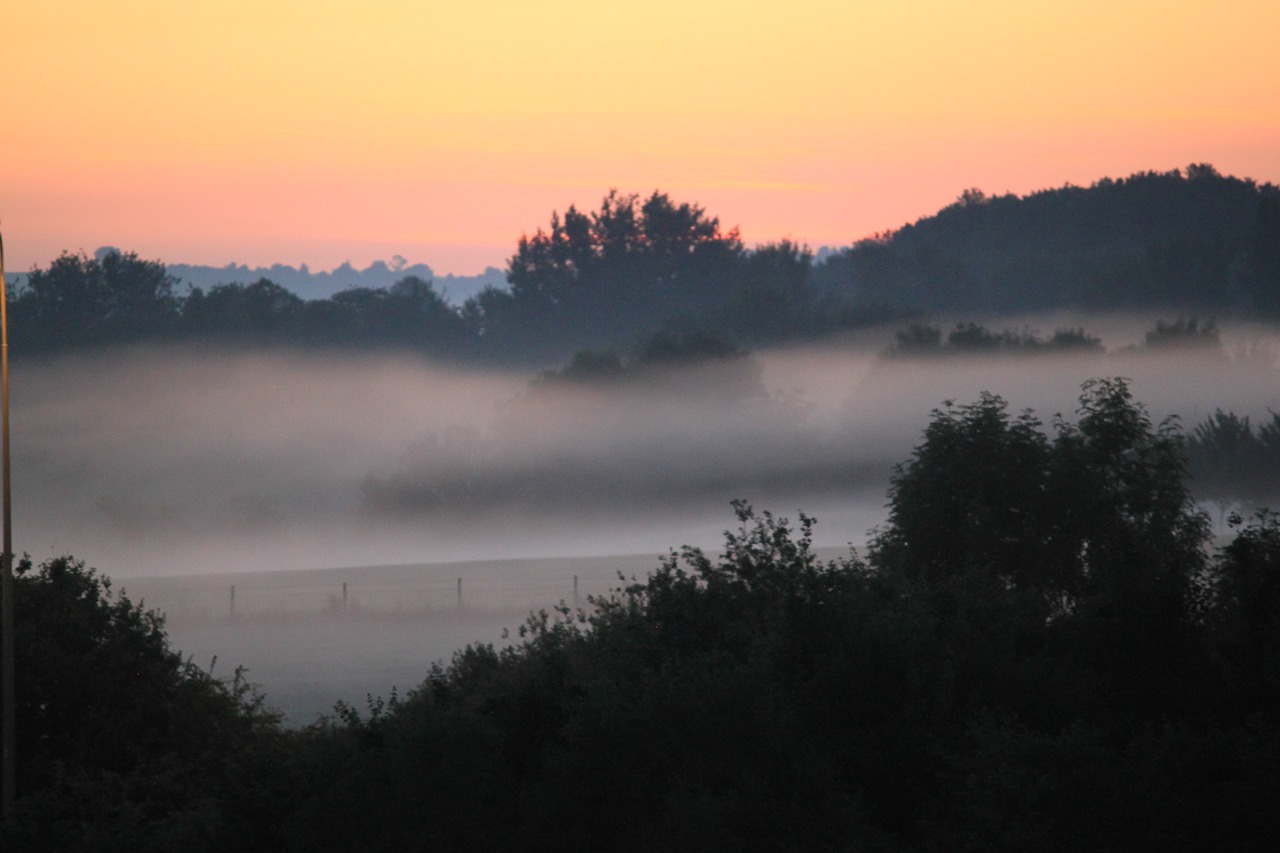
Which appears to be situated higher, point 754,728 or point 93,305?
point 93,305

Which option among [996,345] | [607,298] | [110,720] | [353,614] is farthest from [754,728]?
[607,298]

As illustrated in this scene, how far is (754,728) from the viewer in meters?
23.7

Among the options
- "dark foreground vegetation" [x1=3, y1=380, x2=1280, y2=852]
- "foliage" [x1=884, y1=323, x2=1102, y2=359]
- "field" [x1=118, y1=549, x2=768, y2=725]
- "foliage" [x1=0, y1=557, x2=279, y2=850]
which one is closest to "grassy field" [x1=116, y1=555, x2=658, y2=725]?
"field" [x1=118, y1=549, x2=768, y2=725]

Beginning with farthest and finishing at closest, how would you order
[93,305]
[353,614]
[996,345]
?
[93,305], [996,345], [353,614]

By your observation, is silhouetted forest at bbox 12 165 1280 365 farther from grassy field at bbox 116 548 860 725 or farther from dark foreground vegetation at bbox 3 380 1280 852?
dark foreground vegetation at bbox 3 380 1280 852

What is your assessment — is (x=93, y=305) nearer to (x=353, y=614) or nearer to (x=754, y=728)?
(x=353, y=614)

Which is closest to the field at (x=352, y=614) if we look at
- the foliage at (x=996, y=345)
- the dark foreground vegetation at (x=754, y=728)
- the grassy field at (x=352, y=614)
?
the grassy field at (x=352, y=614)

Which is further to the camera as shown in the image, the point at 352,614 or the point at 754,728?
the point at 352,614

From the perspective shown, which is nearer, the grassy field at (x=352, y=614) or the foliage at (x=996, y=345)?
the grassy field at (x=352, y=614)

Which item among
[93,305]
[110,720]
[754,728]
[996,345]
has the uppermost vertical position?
[93,305]

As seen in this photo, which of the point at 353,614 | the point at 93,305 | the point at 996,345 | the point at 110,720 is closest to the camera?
the point at 110,720

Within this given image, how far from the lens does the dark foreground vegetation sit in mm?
21344

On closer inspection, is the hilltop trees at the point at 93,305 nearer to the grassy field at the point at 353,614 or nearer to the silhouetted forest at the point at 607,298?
the silhouetted forest at the point at 607,298

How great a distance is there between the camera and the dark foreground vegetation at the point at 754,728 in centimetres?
2134
